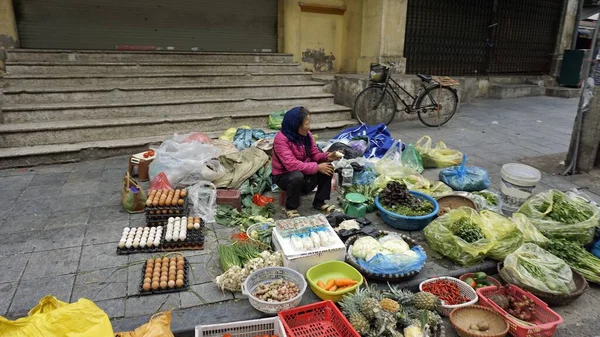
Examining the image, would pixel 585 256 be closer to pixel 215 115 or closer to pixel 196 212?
pixel 196 212

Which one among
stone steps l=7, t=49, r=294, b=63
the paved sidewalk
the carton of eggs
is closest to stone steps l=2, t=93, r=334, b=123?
the paved sidewalk

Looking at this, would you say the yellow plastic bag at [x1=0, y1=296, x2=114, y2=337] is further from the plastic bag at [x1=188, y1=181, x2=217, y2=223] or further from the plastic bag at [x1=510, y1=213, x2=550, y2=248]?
the plastic bag at [x1=510, y1=213, x2=550, y2=248]

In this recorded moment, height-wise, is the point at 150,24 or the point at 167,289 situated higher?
the point at 150,24

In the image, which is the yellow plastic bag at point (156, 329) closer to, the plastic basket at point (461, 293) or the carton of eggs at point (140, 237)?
the carton of eggs at point (140, 237)

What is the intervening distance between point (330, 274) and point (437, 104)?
21.5 feet

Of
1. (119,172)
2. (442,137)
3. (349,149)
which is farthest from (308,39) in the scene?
(119,172)

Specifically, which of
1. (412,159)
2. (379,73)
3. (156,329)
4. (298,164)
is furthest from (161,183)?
(379,73)

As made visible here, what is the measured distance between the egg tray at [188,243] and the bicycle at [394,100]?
18.6ft

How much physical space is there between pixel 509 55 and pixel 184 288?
48.6 ft

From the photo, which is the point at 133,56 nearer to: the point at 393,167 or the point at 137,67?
the point at 137,67

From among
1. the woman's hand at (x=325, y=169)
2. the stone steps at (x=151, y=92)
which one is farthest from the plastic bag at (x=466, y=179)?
the stone steps at (x=151, y=92)

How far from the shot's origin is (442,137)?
7.96 m

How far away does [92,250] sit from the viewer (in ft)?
12.1

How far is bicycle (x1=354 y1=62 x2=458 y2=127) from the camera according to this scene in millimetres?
8227
